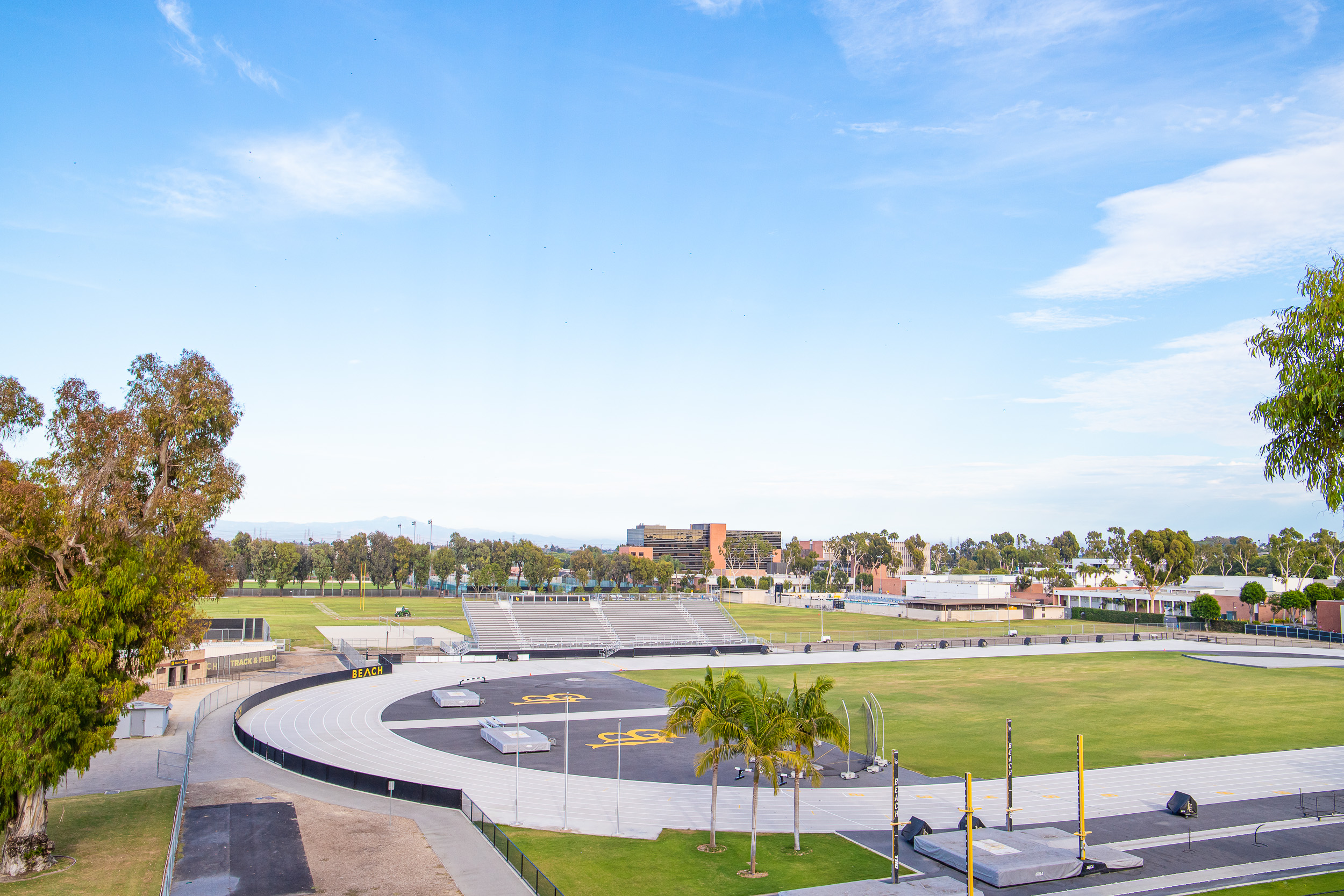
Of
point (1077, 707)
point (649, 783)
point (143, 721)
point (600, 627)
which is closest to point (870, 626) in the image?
point (600, 627)

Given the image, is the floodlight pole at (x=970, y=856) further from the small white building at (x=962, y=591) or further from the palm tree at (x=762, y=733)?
the small white building at (x=962, y=591)

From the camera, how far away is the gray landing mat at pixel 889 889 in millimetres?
21188

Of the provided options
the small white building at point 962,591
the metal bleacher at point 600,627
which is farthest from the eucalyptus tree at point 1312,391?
the small white building at point 962,591

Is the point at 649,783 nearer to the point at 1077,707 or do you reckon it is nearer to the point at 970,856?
the point at 970,856

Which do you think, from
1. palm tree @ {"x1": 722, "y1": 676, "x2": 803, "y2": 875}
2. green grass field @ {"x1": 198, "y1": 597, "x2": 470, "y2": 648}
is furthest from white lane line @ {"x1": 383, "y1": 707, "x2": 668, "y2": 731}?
green grass field @ {"x1": 198, "y1": 597, "x2": 470, "y2": 648}

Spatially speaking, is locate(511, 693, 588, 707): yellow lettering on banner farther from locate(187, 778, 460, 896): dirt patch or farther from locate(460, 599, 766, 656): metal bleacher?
locate(187, 778, 460, 896): dirt patch

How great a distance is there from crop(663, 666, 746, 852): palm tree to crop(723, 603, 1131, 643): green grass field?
65.7 metres

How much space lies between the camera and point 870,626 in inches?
4439

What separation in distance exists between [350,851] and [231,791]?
357 inches

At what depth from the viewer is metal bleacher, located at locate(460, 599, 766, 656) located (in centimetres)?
7588

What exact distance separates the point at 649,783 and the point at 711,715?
11.2m

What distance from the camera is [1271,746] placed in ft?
132

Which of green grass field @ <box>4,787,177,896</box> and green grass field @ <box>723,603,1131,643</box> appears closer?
green grass field @ <box>4,787,177,896</box>

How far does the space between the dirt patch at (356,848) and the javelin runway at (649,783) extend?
13.2 feet
